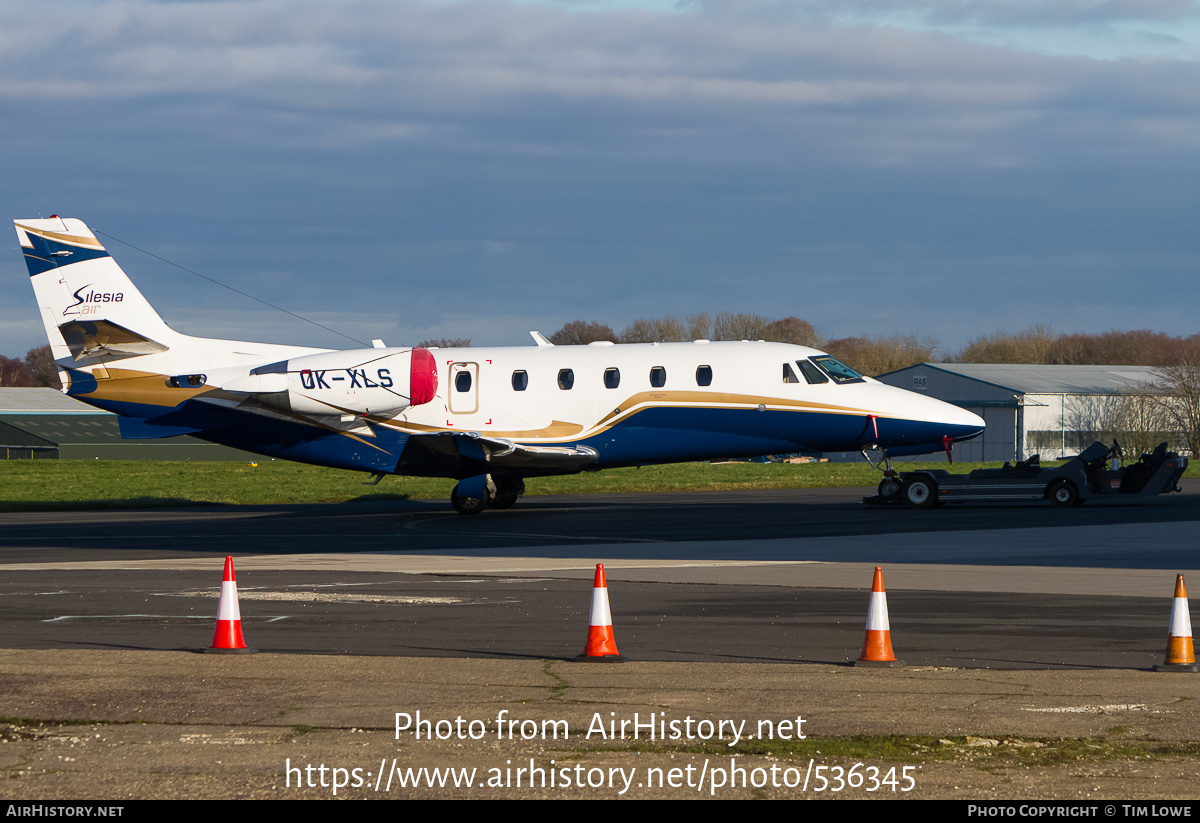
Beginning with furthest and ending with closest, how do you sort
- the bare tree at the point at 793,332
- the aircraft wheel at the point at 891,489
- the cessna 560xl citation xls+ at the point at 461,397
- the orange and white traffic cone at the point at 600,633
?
the bare tree at the point at 793,332
the aircraft wheel at the point at 891,489
the cessna 560xl citation xls+ at the point at 461,397
the orange and white traffic cone at the point at 600,633

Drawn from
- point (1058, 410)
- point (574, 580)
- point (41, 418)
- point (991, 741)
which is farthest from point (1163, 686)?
point (41, 418)

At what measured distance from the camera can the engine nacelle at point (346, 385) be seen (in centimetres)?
2850

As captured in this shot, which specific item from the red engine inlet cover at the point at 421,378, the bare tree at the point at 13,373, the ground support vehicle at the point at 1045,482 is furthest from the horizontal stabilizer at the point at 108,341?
the bare tree at the point at 13,373

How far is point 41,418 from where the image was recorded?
86625mm

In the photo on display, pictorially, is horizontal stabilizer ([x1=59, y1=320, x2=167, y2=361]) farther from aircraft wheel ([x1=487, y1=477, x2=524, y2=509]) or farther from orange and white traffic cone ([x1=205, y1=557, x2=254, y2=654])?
orange and white traffic cone ([x1=205, y1=557, x2=254, y2=654])

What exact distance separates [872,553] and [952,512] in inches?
367

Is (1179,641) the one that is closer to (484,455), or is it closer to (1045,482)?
(484,455)

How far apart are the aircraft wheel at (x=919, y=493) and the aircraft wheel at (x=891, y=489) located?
245 mm

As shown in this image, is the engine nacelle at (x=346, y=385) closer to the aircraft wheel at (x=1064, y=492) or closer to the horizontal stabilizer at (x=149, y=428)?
the horizontal stabilizer at (x=149, y=428)

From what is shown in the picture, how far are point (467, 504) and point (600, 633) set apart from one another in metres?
19.2

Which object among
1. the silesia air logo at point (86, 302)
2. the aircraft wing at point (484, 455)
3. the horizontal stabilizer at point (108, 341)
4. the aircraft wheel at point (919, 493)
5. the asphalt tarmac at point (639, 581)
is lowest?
the asphalt tarmac at point (639, 581)

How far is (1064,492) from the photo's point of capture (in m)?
29.2

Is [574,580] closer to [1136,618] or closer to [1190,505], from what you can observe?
[1136,618]
